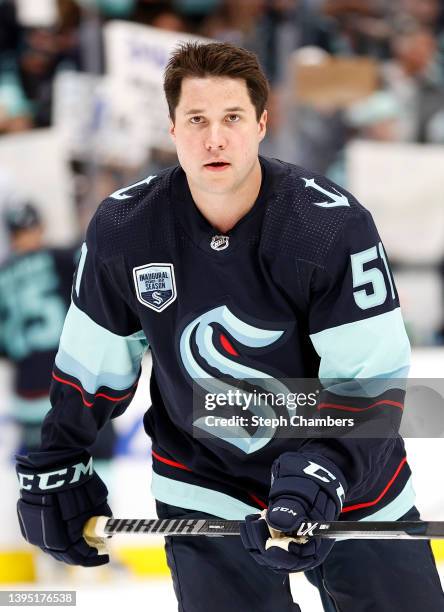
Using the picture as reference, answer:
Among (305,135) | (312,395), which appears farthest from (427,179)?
(312,395)

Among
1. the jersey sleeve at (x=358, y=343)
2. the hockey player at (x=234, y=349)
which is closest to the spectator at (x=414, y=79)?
the hockey player at (x=234, y=349)

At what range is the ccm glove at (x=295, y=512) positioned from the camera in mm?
2049

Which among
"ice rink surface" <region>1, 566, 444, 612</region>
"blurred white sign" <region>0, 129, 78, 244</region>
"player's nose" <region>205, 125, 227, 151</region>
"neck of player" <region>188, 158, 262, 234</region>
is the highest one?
"player's nose" <region>205, 125, 227, 151</region>

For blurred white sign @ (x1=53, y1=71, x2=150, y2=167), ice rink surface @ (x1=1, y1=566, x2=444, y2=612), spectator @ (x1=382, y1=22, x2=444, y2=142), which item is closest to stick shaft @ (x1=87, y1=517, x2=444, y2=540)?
ice rink surface @ (x1=1, y1=566, x2=444, y2=612)

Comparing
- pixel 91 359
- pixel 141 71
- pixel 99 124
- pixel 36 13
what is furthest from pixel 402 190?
pixel 91 359

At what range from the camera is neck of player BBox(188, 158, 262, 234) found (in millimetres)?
2230

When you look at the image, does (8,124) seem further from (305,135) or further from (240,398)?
(240,398)

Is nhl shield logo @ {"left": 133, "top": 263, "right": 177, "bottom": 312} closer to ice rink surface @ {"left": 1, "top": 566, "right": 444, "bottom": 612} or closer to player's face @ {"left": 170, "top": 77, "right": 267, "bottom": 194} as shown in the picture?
player's face @ {"left": 170, "top": 77, "right": 267, "bottom": 194}

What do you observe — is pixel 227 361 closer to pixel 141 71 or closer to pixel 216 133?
pixel 216 133

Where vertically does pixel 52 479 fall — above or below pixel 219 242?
below

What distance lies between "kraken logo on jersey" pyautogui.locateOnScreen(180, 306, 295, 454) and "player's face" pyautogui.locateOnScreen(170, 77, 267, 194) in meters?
0.27

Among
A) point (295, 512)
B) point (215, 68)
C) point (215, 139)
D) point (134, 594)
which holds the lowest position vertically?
point (134, 594)

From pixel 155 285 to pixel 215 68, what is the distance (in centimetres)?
44

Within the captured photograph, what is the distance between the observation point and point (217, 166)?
2.17 m
